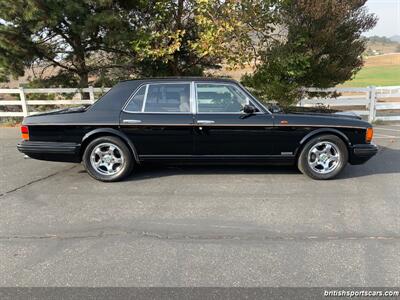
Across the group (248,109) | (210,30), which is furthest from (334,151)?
(210,30)

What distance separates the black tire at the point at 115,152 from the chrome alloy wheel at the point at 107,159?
0.01m

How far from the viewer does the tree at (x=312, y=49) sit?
8.98 metres

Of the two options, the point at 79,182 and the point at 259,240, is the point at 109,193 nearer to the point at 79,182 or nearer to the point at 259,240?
the point at 79,182

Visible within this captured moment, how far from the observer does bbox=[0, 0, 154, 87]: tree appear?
8.92 meters

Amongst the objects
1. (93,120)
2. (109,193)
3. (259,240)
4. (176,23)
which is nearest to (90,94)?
(176,23)

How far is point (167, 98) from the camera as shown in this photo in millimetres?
5223

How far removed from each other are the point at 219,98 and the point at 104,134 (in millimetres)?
1771

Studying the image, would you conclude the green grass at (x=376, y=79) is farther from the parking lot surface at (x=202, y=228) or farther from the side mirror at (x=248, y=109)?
the parking lot surface at (x=202, y=228)

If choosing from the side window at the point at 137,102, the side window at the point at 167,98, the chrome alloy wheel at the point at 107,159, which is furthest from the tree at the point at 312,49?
the chrome alloy wheel at the point at 107,159

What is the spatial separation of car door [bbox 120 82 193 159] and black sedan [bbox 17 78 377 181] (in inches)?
0.6

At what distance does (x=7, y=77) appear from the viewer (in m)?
10.6

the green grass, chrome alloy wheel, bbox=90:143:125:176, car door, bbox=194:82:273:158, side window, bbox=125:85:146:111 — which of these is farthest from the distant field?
chrome alloy wheel, bbox=90:143:125:176

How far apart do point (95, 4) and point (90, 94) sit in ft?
8.55

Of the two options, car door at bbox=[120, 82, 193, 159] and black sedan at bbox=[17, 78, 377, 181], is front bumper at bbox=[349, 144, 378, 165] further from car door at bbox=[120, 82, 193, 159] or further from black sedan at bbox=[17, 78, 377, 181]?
car door at bbox=[120, 82, 193, 159]
